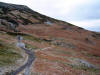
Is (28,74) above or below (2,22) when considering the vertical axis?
below

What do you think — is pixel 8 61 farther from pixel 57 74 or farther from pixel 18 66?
pixel 57 74

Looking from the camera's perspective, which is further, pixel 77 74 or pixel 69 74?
pixel 77 74

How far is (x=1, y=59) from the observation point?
34.0 metres

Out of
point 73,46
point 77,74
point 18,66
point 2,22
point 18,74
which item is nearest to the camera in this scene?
point 18,74

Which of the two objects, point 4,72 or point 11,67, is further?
point 11,67

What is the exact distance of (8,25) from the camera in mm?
99625

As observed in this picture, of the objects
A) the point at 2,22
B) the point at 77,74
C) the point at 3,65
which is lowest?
the point at 77,74

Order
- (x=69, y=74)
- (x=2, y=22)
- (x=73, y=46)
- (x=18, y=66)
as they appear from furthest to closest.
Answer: (x=2, y=22) → (x=73, y=46) → (x=69, y=74) → (x=18, y=66)

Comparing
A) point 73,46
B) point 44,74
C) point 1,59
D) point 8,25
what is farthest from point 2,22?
point 44,74

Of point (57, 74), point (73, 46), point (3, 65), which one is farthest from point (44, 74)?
point (73, 46)

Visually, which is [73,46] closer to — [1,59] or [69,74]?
[69,74]

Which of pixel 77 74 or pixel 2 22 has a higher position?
pixel 2 22

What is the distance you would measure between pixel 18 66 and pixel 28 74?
5528mm

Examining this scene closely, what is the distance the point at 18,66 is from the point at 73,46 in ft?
190
